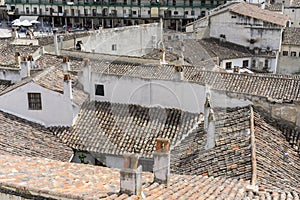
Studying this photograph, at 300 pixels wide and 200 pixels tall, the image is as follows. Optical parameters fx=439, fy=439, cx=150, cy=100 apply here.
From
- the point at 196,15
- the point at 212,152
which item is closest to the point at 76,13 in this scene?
the point at 196,15

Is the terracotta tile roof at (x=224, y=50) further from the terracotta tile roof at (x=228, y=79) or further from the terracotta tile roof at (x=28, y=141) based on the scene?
the terracotta tile roof at (x=28, y=141)

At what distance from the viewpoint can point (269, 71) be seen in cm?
3581

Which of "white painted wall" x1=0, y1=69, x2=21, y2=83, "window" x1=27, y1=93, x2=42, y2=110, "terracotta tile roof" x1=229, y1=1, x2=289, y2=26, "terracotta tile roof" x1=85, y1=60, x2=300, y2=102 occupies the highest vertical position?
"terracotta tile roof" x1=229, y1=1, x2=289, y2=26

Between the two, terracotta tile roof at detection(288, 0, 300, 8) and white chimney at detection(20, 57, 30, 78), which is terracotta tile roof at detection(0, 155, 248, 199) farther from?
terracotta tile roof at detection(288, 0, 300, 8)

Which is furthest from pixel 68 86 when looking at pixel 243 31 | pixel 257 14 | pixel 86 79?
pixel 257 14

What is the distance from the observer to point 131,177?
802cm

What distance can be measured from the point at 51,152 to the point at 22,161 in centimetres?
387

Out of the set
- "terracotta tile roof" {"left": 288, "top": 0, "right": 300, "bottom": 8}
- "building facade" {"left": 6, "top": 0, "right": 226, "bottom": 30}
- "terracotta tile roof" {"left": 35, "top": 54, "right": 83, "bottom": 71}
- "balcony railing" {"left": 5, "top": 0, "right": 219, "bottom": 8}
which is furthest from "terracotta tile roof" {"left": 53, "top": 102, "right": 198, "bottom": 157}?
"balcony railing" {"left": 5, "top": 0, "right": 219, "bottom": 8}

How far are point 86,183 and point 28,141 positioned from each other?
21.5 ft

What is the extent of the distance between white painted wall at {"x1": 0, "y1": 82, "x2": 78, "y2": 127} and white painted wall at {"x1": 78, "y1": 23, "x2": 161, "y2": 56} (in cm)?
1599

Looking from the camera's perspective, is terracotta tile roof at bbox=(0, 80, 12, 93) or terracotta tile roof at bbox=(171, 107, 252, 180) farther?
terracotta tile roof at bbox=(0, 80, 12, 93)

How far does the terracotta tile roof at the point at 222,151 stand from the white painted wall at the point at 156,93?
723 millimetres

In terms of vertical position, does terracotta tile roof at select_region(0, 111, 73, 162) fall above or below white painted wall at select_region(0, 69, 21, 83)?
below

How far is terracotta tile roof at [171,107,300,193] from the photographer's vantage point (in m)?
11.6
